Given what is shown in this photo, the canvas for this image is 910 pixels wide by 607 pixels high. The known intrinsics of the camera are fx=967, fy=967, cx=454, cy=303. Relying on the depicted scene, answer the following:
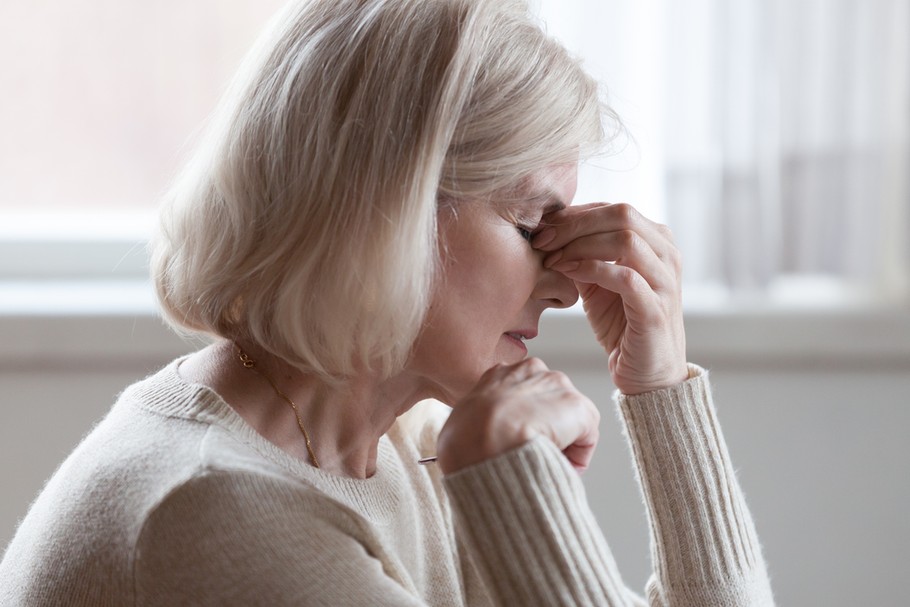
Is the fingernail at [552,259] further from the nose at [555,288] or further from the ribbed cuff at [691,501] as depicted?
the ribbed cuff at [691,501]

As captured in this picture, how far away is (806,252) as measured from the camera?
1930mm

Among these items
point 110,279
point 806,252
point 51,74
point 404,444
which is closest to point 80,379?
point 110,279

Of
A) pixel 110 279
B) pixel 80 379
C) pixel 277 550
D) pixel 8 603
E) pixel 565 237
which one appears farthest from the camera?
pixel 110 279

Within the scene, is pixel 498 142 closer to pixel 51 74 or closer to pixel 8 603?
pixel 8 603

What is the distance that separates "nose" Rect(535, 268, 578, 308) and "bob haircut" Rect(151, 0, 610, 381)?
14cm

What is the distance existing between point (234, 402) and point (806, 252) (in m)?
1.31

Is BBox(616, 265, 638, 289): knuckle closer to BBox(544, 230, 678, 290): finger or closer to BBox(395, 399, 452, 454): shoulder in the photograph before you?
BBox(544, 230, 678, 290): finger

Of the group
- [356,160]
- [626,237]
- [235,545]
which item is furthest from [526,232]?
[235,545]

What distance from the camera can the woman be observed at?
0.88 m

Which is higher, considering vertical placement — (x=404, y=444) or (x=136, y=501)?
(x=136, y=501)

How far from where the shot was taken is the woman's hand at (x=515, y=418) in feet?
2.93

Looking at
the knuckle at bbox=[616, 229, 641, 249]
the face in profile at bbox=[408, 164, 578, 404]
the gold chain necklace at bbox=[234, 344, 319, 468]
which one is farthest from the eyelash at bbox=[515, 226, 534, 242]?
the gold chain necklace at bbox=[234, 344, 319, 468]

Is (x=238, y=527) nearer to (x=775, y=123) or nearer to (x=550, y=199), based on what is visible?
(x=550, y=199)

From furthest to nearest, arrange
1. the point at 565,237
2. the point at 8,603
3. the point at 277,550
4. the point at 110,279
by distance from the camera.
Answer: the point at 110,279 → the point at 565,237 → the point at 8,603 → the point at 277,550
